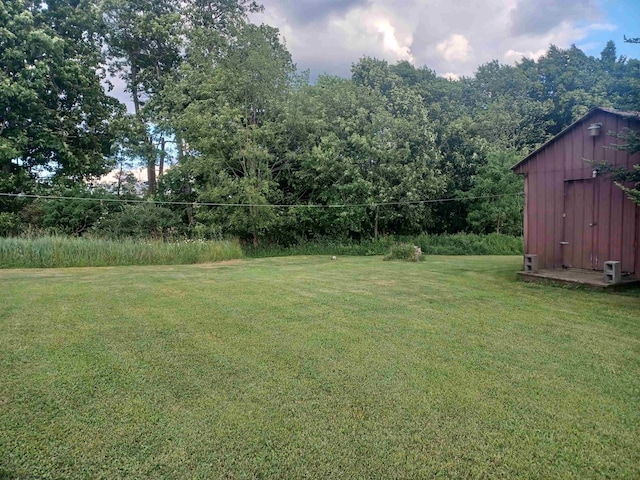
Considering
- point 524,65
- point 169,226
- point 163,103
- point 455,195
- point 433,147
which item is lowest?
point 169,226

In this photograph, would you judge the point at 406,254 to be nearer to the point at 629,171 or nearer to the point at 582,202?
the point at 582,202

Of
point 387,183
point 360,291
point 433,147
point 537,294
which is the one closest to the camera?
point 537,294

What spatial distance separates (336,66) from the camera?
54.1 ft

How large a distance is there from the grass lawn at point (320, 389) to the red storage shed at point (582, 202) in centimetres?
151

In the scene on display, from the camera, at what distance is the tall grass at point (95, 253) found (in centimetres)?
805

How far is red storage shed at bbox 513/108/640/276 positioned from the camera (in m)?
5.29

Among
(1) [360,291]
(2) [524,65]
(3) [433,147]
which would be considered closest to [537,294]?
(1) [360,291]

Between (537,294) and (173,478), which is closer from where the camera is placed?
(173,478)

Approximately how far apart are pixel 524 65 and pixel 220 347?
22.5 m

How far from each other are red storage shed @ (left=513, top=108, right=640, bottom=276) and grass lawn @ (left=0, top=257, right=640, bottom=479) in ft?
4.95

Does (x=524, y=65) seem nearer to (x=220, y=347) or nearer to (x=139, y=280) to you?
(x=139, y=280)

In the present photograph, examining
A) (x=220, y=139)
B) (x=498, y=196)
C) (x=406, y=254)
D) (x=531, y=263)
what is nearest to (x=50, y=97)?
(x=220, y=139)

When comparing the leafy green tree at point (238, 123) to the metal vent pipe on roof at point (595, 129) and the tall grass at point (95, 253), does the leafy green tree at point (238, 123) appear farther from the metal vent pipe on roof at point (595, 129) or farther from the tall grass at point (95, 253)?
the metal vent pipe on roof at point (595, 129)

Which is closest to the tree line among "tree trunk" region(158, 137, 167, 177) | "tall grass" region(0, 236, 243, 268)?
"tree trunk" region(158, 137, 167, 177)
